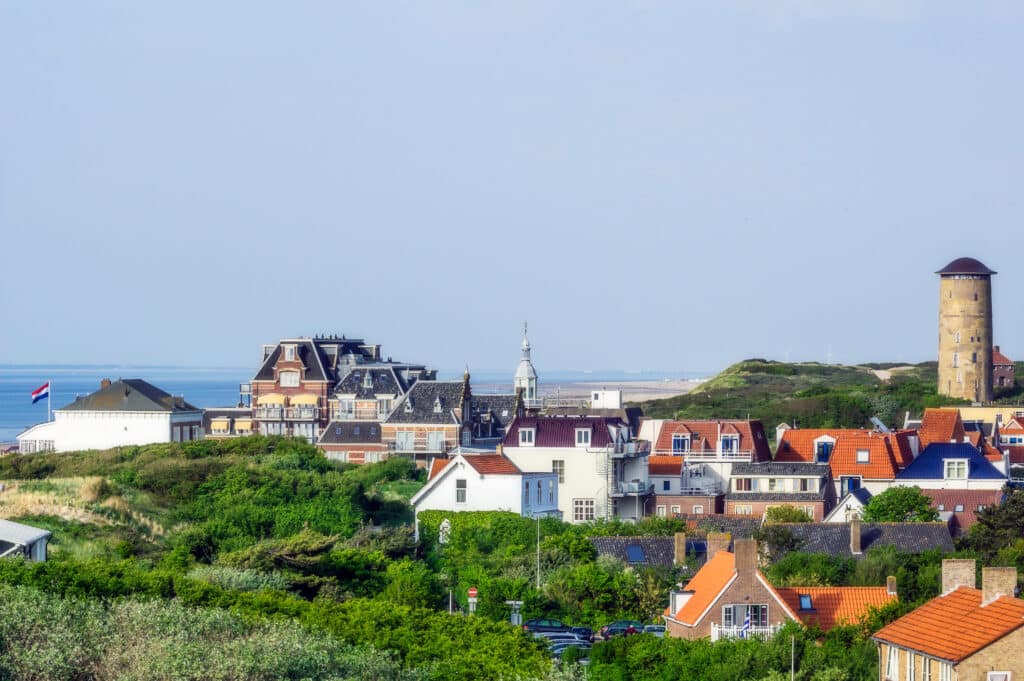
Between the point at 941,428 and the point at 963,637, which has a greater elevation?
the point at 941,428

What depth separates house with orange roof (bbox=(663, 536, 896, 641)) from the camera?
43.7 metres

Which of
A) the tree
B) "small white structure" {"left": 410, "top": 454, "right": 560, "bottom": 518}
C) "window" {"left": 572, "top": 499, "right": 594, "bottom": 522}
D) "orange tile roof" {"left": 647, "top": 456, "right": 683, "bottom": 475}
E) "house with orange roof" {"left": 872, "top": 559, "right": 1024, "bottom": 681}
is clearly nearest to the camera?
"house with orange roof" {"left": 872, "top": 559, "right": 1024, "bottom": 681}

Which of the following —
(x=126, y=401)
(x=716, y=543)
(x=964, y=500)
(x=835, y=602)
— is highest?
(x=126, y=401)

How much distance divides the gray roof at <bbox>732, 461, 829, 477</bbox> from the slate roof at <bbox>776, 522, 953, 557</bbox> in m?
12.2

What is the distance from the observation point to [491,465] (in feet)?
222

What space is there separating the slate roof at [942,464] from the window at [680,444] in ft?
30.0

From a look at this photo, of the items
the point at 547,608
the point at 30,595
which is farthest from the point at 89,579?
the point at 547,608

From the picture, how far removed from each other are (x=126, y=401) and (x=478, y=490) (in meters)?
29.8

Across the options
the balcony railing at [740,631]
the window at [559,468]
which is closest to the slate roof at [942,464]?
the window at [559,468]

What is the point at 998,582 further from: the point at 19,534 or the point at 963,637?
the point at 19,534

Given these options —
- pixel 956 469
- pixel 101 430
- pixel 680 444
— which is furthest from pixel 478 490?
pixel 101 430

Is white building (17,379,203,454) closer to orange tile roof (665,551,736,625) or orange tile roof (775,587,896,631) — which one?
orange tile roof (665,551,736,625)

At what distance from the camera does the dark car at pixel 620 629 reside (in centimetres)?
4672

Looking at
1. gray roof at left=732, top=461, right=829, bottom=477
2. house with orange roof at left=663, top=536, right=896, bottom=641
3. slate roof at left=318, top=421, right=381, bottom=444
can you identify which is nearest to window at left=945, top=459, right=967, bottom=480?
gray roof at left=732, top=461, right=829, bottom=477
